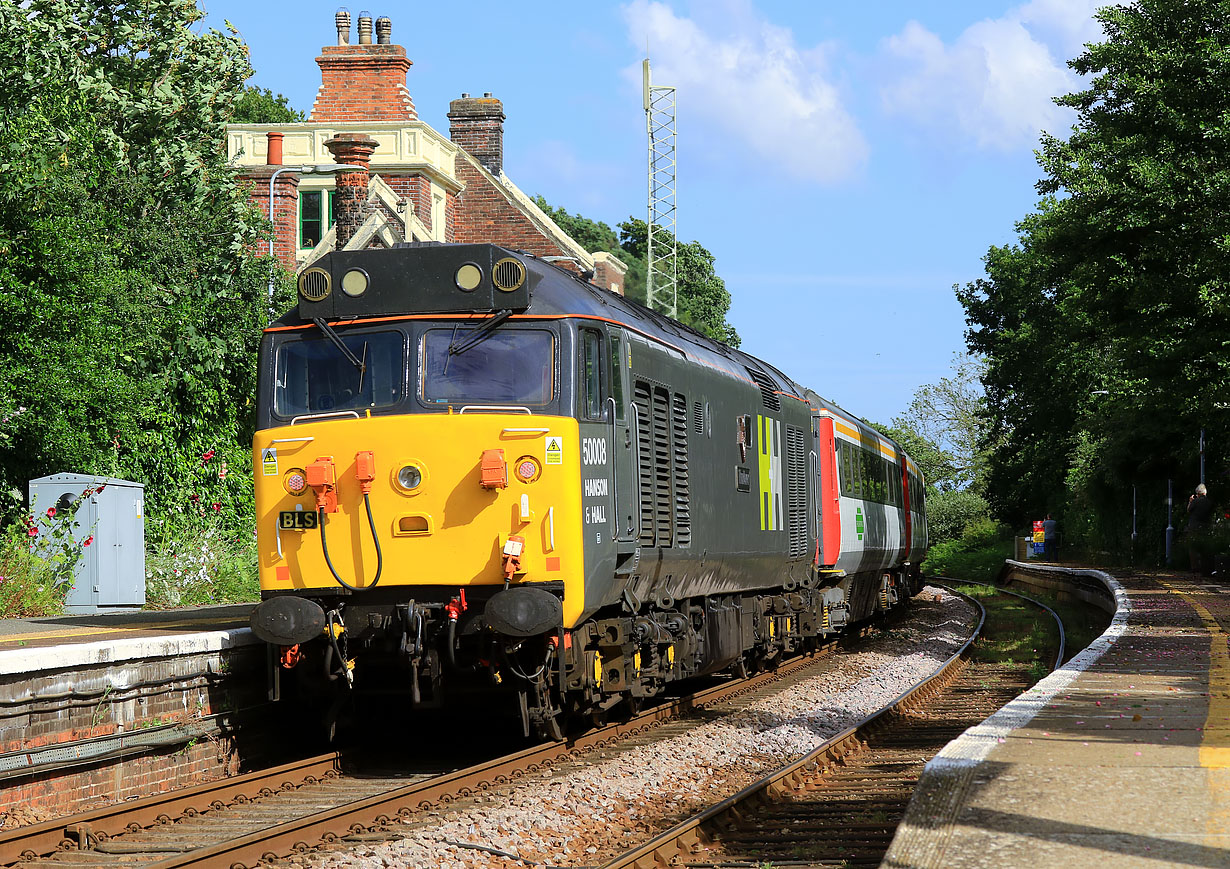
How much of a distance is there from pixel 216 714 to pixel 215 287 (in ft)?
41.3

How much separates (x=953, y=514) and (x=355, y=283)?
73.9 meters

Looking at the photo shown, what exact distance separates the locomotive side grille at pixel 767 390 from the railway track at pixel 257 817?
5577mm

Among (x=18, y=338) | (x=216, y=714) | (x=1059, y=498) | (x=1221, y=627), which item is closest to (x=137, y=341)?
(x=18, y=338)

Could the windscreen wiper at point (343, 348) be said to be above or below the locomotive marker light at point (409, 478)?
above

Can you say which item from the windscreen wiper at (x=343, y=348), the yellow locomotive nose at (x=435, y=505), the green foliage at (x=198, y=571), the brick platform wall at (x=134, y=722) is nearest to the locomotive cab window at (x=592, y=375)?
the yellow locomotive nose at (x=435, y=505)

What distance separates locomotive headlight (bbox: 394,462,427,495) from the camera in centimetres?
961

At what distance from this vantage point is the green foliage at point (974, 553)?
5966 cm

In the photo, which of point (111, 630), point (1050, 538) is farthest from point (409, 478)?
point (1050, 538)

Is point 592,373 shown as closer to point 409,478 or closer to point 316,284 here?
point 409,478

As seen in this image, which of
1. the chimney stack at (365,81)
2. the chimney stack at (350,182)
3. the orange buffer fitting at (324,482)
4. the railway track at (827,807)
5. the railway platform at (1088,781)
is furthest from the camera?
the chimney stack at (365,81)

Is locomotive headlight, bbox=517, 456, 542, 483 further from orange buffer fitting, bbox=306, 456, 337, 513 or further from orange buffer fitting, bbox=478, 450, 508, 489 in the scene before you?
orange buffer fitting, bbox=306, 456, 337, 513

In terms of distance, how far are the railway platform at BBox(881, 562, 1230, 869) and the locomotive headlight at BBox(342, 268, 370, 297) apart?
17.1 feet

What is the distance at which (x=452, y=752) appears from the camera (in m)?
11.2

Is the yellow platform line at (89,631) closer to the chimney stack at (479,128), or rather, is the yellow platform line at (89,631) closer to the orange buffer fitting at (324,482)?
the orange buffer fitting at (324,482)
